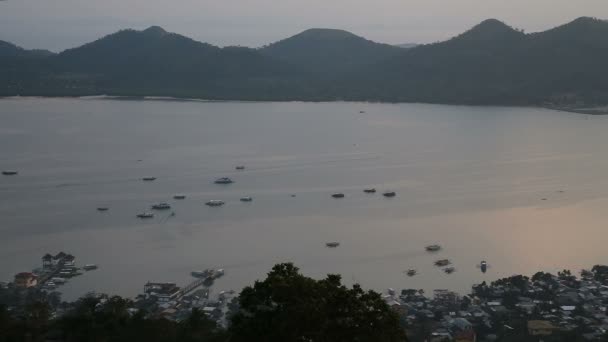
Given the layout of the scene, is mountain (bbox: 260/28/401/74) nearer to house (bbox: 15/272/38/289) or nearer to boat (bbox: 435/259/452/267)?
boat (bbox: 435/259/452/267)

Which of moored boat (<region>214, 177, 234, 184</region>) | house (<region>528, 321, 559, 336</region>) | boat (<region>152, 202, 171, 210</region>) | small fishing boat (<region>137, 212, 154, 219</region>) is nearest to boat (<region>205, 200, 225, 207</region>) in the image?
boat (<region>152, 202, 171, 210</region>)

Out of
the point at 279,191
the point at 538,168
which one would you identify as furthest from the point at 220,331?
the point at 538,168

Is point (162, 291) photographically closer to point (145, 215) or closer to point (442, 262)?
point (442, 262)

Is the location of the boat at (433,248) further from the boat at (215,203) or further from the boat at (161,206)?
the boat at (161,206)

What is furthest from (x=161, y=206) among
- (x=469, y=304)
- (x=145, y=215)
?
(x=469, y=304)

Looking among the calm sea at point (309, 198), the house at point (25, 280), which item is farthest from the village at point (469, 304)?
the calm sea at point (309, 198)

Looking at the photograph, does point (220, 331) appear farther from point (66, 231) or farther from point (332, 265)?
point (66, 231)

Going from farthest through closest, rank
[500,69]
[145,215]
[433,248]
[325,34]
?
[325,34] < [500,69] < [145,215] < [433,248]
